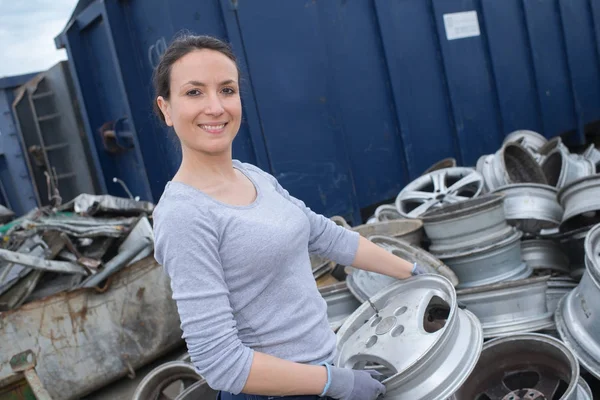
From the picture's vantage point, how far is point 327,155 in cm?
460

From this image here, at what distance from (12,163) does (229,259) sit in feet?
17.6

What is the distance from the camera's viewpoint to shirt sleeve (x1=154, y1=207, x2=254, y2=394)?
1312mm

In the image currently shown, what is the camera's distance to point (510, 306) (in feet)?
9.09

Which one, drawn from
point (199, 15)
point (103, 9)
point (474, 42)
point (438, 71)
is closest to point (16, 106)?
point (103, 9)

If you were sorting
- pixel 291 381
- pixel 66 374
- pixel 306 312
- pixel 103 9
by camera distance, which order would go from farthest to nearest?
1. pixel 103 9
2. pixel 66 374
3. pixel 306 312
4. pixel 291 381

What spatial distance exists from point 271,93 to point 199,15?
77 cm

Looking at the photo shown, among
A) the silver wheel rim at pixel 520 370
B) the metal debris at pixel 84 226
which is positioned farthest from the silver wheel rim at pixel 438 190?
the metal debris at pixel 84 226

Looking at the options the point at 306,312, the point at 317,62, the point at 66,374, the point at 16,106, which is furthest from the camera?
the point at 16,106

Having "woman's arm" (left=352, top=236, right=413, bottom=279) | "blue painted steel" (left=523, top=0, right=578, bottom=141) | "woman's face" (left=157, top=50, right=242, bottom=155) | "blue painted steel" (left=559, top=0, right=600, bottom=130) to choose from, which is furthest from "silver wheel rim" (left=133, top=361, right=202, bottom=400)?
"blue painted steel" (left=559, top=0, right=600, bottom=130)

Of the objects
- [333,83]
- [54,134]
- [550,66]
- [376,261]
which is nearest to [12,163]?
[54,134]

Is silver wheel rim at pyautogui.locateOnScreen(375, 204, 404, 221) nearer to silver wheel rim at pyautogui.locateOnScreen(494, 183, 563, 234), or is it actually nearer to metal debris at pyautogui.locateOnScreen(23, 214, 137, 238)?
silver wheel rim at pyautogui.locateOnScreen(494, 183, 563, 234)

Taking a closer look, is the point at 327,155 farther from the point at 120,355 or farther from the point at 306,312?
the point at 306,312

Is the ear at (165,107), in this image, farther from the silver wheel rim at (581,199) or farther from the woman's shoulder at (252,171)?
the silver wheel rim at (581,199)

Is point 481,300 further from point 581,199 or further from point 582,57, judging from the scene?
point 582,57
